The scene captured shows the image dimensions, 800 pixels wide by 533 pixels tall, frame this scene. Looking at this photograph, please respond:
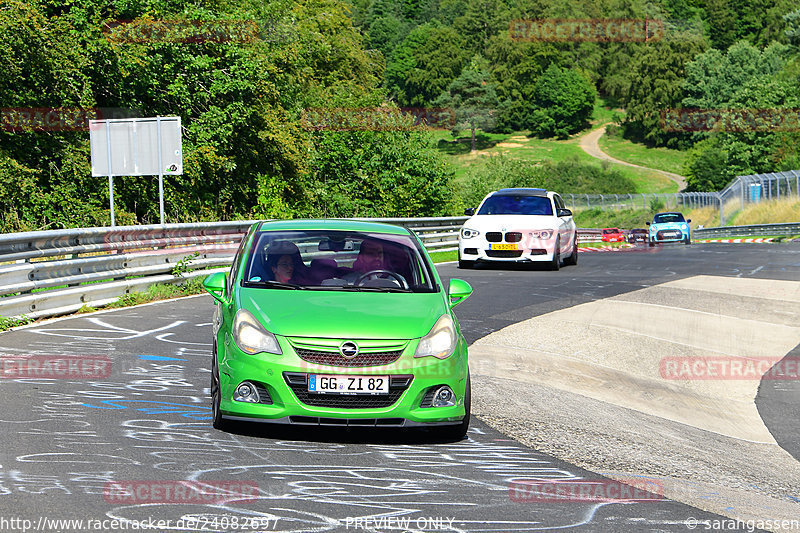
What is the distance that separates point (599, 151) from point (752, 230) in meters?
90.5

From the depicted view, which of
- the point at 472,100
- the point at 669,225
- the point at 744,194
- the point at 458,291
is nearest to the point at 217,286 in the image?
the point at 458,291

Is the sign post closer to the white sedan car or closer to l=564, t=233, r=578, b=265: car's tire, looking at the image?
the white sedan car

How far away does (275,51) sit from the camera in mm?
40312

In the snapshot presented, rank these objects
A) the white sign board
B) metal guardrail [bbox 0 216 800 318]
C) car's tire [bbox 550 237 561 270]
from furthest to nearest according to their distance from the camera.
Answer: car's tire [bbox 550 237 561 270], the white sign board, metal guardrail [bbox 0 216 800 318]

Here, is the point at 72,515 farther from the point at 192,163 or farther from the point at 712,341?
the point at 192,163

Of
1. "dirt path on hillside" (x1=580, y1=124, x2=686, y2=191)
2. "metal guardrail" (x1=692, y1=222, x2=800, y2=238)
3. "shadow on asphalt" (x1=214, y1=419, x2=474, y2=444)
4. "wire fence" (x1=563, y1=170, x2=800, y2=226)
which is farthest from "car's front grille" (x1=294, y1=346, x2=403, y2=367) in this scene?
"dirt path on hillside" (x1=580, y1=124, x2=686, y2=191)

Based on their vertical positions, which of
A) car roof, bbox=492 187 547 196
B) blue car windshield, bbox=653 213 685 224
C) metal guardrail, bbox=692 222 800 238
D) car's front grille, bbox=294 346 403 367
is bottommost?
metal guardrail, bbox=692 222 800 238

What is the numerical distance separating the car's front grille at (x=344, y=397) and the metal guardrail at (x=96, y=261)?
7.05 meters

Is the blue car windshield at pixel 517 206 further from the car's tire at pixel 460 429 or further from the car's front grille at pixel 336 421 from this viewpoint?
the car's front grille at pixel 336 421

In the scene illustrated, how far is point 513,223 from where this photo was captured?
853 inches

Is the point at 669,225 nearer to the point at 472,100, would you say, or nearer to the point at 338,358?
the point at 338,358

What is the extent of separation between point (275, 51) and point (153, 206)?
12741 mm

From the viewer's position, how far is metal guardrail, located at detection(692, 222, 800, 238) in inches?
2019

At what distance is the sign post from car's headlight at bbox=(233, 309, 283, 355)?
46.4 ft
